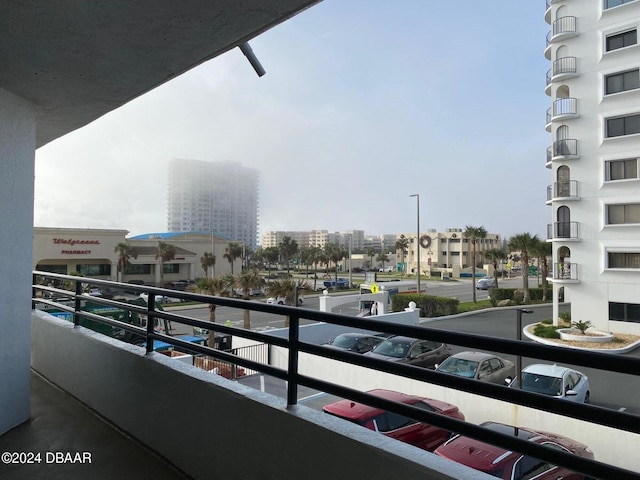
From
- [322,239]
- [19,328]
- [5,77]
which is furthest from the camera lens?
[322,239]

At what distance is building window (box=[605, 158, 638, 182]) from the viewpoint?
26.3m

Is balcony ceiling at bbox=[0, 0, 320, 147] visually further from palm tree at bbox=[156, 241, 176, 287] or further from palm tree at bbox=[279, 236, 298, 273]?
palm tree at bbox=[279, 236, 298, 273]

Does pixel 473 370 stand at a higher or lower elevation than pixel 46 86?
lower

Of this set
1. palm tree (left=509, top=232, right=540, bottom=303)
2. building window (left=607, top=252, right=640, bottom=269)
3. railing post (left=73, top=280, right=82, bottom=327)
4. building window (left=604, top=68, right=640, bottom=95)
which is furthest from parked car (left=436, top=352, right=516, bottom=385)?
palm tree (left=509, top=232, right=540, bottom=303)

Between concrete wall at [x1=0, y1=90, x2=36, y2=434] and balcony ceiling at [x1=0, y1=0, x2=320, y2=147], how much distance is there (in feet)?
0.88

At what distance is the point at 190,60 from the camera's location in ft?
7.64

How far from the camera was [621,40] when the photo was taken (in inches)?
1073

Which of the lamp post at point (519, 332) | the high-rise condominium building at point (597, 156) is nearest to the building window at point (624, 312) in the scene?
the high-rise condominium building at point (597, 156)

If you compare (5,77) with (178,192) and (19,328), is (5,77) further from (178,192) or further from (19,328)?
(178,192)

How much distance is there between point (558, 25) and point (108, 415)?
37.0 m

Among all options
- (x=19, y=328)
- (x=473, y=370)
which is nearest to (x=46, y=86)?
(x=19, y=328)

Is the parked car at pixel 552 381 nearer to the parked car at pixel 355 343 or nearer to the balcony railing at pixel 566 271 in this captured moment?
the parked car at pixel 355 343

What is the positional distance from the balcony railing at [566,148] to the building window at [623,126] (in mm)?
2127

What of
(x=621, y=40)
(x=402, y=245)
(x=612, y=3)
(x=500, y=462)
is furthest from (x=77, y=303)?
(x=402, y=245)
